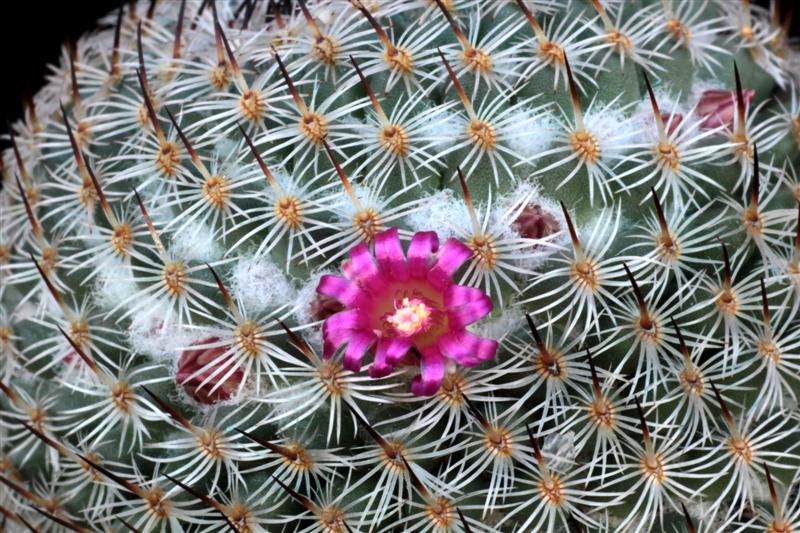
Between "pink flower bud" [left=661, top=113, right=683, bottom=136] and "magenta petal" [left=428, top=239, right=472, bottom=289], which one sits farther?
"pink flower bud" [left=661, top=113, right=683, bottom=136]

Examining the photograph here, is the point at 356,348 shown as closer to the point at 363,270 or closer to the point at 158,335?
the point at 363,270

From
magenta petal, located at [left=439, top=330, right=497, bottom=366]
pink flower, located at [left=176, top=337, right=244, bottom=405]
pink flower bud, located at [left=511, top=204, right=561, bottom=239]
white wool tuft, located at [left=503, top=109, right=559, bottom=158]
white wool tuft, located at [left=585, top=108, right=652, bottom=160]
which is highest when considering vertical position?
white wool tuft, located at [left=503, top=109, right=559, bottom=158]

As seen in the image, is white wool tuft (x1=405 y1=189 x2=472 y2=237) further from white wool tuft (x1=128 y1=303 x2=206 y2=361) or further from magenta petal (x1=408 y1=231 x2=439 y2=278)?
white wool tuft (x1=128 y1=303 x2=206 y2=361)

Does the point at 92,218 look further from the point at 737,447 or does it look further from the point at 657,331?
the point at 737,447

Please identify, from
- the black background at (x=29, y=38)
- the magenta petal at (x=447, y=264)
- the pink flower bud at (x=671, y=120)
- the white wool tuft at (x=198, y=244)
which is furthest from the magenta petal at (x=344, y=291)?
the black background at (x=29, y=38)

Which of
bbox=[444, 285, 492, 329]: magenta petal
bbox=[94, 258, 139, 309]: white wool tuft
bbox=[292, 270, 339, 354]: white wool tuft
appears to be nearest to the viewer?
bbox=[444, 285, 492, 329]: magenta petal

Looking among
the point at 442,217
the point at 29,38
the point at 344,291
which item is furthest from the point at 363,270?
the point at 29,38

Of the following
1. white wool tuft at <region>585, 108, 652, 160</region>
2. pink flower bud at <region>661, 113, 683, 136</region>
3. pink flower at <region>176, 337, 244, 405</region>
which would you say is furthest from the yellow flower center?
pink flower bud at <region>661, 113, 683, 136</region>
